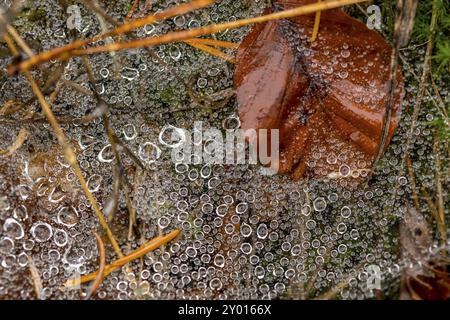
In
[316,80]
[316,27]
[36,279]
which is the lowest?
[36,279]

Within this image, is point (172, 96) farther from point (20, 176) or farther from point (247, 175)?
point (20, 176)

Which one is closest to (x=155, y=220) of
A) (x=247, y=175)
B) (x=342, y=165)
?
(x=247, y=175)

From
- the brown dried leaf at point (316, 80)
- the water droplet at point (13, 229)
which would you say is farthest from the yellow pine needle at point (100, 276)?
the brown dried leaf at point (316, 80)

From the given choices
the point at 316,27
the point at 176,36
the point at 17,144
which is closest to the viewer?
the point at 176,36

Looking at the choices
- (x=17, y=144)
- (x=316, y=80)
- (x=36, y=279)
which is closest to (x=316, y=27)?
(x=316, y=80)

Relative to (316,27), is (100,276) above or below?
below

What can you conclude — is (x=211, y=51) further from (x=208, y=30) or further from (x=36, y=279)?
(x=36, y=279)

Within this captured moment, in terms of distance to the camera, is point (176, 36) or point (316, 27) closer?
point (176, 36)

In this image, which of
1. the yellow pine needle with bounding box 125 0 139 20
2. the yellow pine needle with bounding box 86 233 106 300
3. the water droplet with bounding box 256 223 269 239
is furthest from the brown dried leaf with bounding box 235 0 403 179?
the yellow pine needle with bounding box 86 233 106 300

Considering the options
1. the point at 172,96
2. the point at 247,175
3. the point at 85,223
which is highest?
the point at 172,96

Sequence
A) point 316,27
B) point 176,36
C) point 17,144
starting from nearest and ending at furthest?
point 176,36, point 316,27, point 17,144
